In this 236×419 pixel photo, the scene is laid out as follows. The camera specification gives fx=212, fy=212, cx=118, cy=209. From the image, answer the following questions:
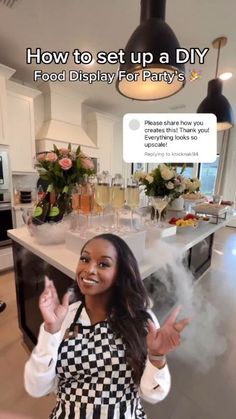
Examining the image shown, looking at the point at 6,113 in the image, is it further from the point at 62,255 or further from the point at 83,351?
the point at 83,351

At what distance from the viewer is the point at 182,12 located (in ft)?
6.31

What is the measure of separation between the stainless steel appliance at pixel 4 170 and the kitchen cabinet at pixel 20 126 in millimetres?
257

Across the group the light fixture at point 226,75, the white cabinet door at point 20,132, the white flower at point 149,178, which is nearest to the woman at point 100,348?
the white flower at point 149,178

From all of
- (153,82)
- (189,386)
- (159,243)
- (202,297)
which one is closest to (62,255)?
(159,243)

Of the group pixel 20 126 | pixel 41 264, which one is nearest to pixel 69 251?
pixel 41 264

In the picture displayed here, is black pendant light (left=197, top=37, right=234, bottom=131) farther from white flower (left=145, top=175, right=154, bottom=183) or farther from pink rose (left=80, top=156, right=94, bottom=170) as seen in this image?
pink rose (left=80, top=156, right=94, bottom=170)

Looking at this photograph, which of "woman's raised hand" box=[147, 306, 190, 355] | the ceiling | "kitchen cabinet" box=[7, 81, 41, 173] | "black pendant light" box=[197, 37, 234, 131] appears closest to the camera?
"woman's raised hand" box=[147, 306, 190, 355]

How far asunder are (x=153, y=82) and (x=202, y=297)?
7.30ft

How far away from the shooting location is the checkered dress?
2.27ft

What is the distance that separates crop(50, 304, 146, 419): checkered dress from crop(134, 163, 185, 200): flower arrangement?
4.45 feet

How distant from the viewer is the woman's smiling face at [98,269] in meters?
0.71

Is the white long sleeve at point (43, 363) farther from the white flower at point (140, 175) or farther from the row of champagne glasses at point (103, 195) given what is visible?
the white flower at point (140, 175)

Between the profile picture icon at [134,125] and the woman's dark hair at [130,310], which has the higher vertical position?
the profile picture icon at [134,125]

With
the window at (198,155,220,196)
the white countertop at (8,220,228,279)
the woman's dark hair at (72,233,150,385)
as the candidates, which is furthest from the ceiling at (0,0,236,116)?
the window at (198,155,220,196)
